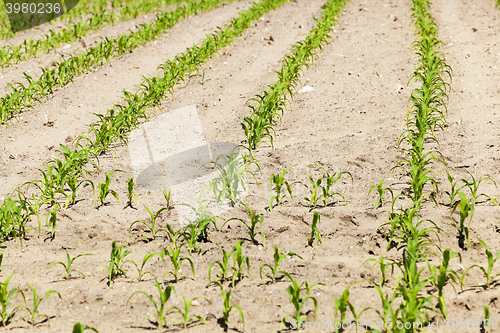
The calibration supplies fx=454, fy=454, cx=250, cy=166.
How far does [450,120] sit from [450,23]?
434 centimetres

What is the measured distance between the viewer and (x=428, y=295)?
2672mm

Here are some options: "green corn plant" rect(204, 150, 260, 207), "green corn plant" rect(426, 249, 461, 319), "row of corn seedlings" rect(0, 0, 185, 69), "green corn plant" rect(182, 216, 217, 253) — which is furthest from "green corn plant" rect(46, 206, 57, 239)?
"row of corn seedlings" rect(0, 0, 185, 69)

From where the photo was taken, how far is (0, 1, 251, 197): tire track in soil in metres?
4.56

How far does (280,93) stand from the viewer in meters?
5.27

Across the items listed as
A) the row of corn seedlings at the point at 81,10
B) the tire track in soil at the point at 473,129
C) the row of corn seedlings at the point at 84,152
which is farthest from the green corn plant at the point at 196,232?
the row of corn seedlings at the point at 81,10

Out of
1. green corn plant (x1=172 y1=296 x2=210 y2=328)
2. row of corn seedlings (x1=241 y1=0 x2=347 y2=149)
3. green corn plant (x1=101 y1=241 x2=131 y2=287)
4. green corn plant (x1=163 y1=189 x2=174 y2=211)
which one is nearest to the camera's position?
green corn plant (x1=172 y1=296 x2=210 y2=328)

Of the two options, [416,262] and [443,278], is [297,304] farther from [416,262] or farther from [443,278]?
[416,262]

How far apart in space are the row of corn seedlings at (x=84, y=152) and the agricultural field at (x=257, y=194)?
28 millimetres

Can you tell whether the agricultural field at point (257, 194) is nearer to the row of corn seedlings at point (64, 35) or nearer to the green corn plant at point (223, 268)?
the green corn plant at point (223, 268)

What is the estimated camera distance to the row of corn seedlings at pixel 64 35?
24.0 feet

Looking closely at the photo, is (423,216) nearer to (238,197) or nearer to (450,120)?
(238,197)

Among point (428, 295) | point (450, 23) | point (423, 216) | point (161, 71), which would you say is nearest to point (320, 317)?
point (428, 295)

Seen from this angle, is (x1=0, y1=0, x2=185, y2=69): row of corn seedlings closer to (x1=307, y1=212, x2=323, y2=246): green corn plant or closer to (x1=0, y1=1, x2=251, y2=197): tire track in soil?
(x1=0, y1=1, x2=251, y2=197): tire track in soil

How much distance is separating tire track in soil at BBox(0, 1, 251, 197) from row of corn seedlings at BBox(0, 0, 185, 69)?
1357 mm
